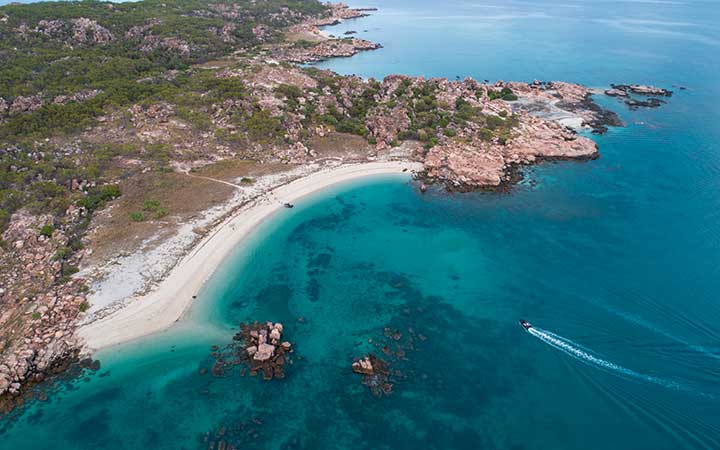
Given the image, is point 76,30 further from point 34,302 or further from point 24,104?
point 34,302

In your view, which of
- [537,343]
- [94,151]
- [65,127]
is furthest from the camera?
[65,127]

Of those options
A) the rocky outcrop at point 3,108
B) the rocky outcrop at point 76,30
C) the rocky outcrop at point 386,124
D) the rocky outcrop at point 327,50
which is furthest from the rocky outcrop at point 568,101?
the rocky outcrop at point 76,30

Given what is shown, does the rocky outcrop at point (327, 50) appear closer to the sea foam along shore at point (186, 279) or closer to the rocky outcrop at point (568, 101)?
the rocky outcrop at point (568, 101)

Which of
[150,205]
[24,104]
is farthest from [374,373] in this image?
[24,104]

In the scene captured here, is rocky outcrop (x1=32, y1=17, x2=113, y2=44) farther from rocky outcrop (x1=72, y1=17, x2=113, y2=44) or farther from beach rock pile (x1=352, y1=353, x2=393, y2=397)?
beach rock pile (x1=352, y1=353, x2=393, y2=397)

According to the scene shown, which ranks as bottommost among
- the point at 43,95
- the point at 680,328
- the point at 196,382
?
the point at 196,382

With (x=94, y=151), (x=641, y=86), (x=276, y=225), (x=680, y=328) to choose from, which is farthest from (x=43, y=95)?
(x=641, y=86)

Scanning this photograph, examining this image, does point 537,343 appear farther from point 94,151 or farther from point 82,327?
point 94,151

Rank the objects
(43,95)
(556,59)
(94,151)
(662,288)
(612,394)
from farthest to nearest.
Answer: (556,59)
(43,95)
(94,151)
(662,288)
(612,394)
